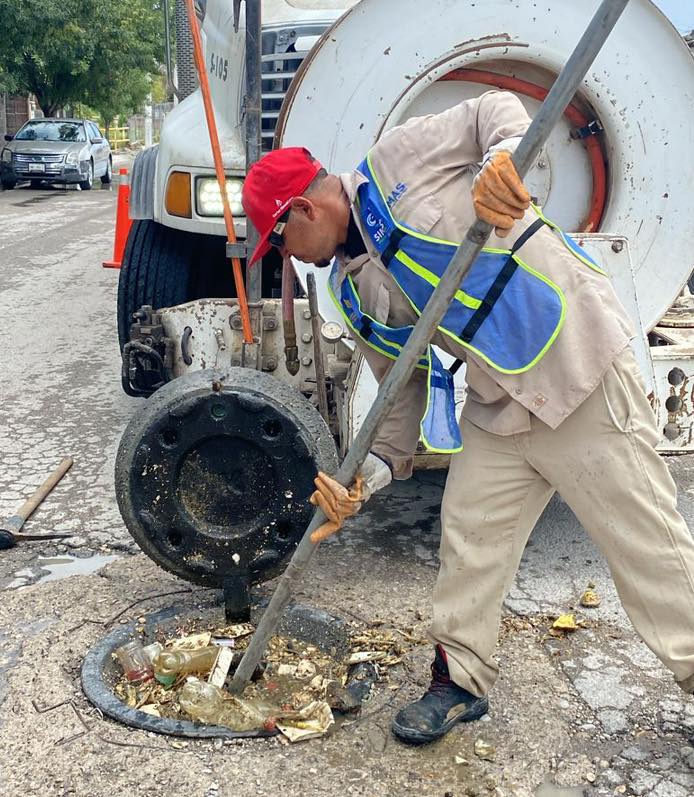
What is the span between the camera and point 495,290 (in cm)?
242

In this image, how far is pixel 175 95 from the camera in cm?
540

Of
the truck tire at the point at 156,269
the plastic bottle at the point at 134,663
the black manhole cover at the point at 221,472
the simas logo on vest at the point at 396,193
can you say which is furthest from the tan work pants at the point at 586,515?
the truck tire at the point at 156,269

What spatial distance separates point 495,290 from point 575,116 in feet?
4.92

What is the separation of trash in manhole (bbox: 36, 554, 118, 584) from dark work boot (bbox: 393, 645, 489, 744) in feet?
4.69

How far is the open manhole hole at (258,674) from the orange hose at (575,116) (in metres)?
1.79

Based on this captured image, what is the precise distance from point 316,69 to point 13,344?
165 inches

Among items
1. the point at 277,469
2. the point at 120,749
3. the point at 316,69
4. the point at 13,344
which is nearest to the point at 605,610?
the point at 277,469

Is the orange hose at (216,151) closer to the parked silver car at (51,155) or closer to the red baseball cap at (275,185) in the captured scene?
the red baseball cap at (275,185)

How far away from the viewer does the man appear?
2436 millimetres

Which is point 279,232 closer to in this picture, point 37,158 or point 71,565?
point 71,565

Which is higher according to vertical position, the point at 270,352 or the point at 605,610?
the point at 270,352

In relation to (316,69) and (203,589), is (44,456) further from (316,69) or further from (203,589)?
(316,69)

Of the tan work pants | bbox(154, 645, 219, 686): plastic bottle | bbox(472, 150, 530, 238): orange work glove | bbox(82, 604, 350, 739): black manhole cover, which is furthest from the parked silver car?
bbox(472, 150, 530, 238): orange work glove

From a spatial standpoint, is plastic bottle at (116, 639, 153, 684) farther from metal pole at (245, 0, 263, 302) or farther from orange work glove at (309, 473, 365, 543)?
metal pole at (245, 0, 263, 302)
